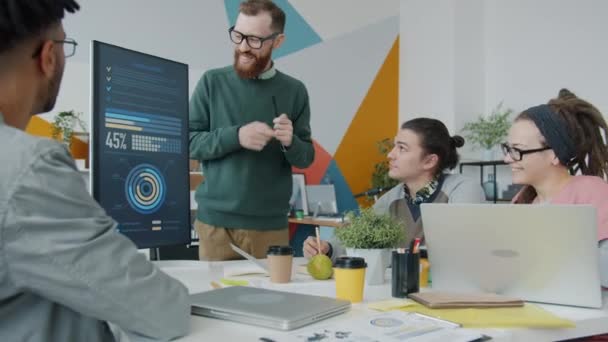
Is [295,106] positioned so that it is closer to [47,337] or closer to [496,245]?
[496,245]

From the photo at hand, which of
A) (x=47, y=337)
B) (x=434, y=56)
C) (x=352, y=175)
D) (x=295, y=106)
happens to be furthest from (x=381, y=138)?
(x=47, y=337)

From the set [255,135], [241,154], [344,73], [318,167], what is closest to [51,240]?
[255,135]

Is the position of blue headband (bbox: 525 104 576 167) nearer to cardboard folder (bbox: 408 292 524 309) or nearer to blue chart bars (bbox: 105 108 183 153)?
cardboard folder (bbox: 408 292 524 309)

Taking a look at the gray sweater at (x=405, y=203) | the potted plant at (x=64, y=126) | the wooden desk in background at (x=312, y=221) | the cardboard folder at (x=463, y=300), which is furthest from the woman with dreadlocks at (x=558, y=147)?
the potted plant at (x=64, y=126)

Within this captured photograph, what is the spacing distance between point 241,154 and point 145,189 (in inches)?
20.8

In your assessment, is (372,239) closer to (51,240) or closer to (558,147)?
(558,147)

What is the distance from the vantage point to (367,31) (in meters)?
5.62

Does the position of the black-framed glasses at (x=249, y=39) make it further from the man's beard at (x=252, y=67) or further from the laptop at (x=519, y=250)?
the laptop at (x=519, y=250)

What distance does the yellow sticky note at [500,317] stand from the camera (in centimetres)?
105

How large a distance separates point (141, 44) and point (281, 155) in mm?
2892

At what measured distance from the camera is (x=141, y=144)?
5.36 feet

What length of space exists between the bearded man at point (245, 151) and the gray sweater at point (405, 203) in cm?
35

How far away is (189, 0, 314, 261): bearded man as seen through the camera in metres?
2.09

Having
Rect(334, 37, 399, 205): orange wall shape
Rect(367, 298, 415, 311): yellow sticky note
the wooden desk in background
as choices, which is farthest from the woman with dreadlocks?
Rect(334, 37, 399, 205): orange wall shape
